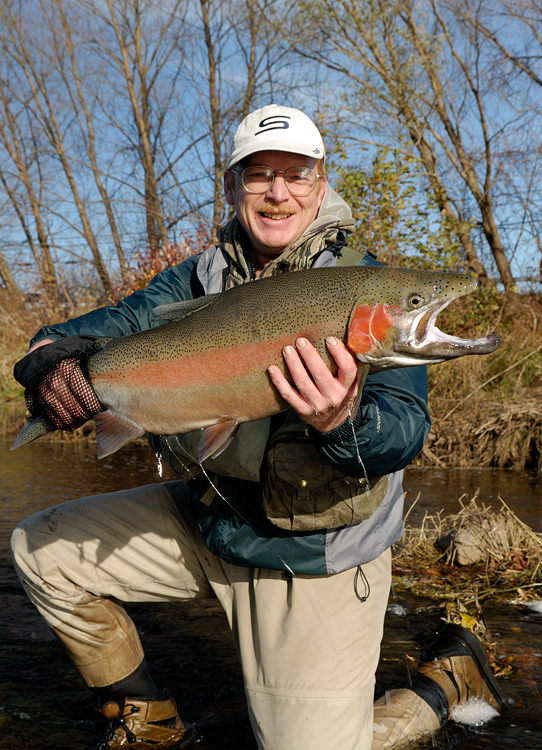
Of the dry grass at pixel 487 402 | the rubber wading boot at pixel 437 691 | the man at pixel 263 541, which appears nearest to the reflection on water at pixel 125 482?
the dry grass at pixel 487 402

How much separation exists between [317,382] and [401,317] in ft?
1.03

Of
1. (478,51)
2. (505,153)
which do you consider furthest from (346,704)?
(478,51)

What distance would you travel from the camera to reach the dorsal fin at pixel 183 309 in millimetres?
2471

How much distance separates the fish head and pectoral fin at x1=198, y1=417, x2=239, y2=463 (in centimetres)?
47

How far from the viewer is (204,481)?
2.95m

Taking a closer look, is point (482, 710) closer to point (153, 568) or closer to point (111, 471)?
point (153, 568)

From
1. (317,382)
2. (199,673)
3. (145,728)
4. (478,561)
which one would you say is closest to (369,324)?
(317,382)

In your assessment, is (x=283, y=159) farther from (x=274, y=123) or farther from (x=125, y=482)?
(x=125, y=482)

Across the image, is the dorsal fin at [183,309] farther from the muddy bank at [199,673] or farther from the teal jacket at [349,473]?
the muddy bank at [199,673]

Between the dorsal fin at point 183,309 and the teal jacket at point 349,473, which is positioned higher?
the dorsal fin at point 183,309

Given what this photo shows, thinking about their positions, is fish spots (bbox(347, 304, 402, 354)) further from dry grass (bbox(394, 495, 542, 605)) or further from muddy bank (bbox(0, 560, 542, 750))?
dry grass (bbox(394, 495, 542, 605))

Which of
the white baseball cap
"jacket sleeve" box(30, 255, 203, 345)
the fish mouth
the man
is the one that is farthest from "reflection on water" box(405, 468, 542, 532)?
the fish mouth

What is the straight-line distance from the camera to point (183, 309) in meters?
2.48

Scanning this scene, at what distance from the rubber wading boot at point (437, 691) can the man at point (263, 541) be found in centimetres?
1
